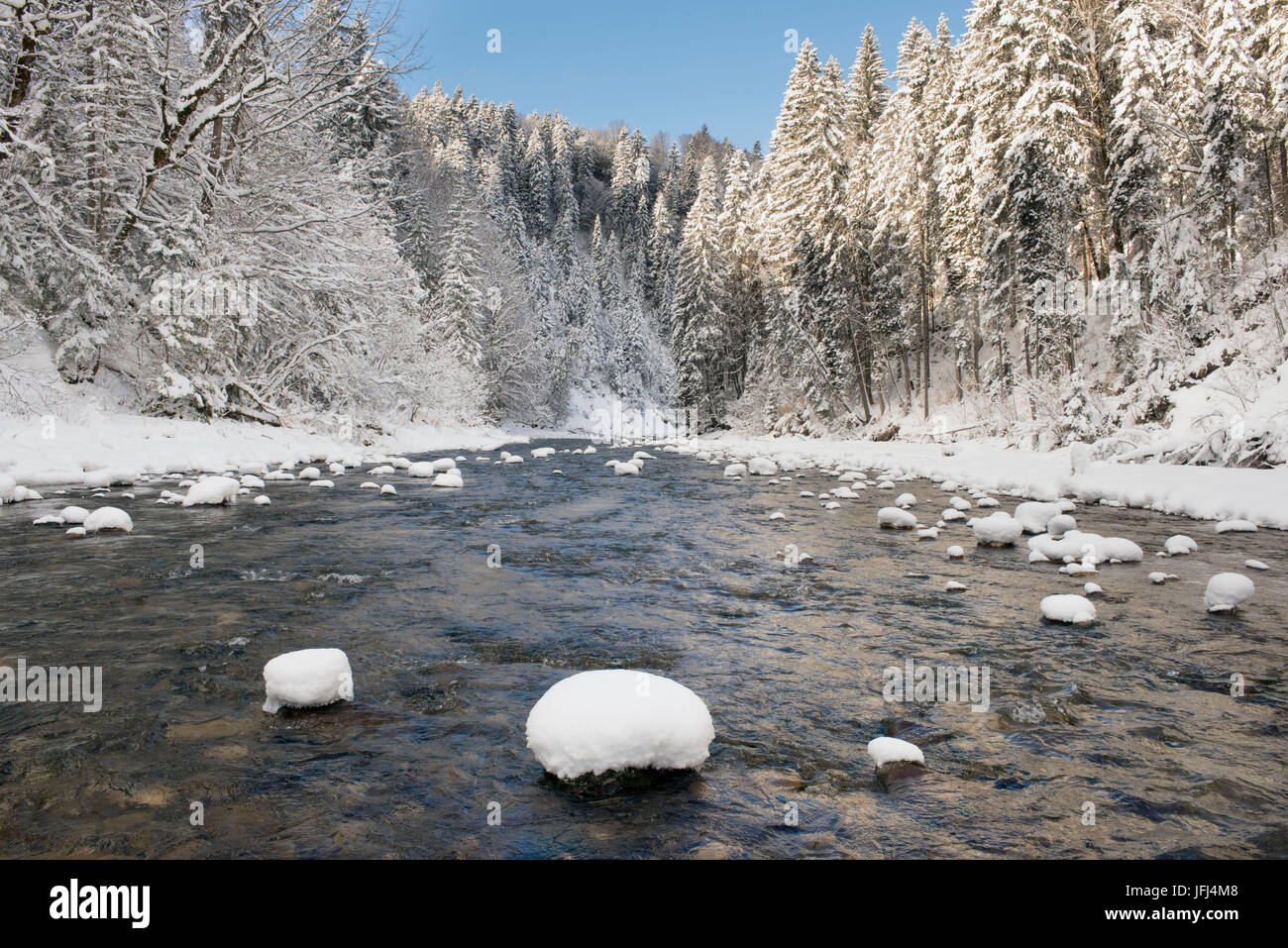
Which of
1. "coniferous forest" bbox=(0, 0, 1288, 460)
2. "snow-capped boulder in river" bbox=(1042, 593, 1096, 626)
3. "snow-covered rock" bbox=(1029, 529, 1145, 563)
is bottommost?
"snow-capped boulder in river" bbox=(1042, 593, 1096, 626)

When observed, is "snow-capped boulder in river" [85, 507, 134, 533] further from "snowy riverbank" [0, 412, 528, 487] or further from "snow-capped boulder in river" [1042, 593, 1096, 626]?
"snow-capped boulder in river" [1042, 593, 1096, 626]

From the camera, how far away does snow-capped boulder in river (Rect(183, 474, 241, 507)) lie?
30.2 feet

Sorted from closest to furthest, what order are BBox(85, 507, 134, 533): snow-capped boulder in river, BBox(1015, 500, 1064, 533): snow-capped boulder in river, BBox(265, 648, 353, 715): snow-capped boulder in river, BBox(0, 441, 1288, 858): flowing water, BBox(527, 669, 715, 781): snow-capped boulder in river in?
BBox(0, 441, 1288, 858): flowing water → BBox(527, 669, 715, 781): snow-capped boulder in river → BBox(265, 648, 353, 715): snow-capped boulder in river → BBox(85, 507, 134, 533): snow-capped boulder in river → BBox(1015, 500, 1064, 533): snow-capped boulder in river

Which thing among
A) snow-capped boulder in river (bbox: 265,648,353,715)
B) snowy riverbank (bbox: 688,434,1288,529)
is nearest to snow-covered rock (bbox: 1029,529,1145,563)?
snowy riverbank (bbox: 688,434,1288,529)

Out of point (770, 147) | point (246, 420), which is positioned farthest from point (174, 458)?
point (770, 147)

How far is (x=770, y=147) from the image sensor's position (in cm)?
3541

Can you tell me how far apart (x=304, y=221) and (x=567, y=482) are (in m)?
9.46

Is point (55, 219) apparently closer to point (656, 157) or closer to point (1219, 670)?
point (1219, 670)

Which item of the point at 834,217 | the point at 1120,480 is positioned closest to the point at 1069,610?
the point at 1120,480

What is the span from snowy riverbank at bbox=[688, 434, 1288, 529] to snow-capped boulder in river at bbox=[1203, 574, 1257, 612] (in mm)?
4040

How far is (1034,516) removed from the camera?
848 centimetres

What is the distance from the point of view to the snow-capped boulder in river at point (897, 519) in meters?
8.77

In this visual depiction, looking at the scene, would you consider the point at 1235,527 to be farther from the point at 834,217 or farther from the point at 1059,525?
the point at 834,217

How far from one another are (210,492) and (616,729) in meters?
8.68
